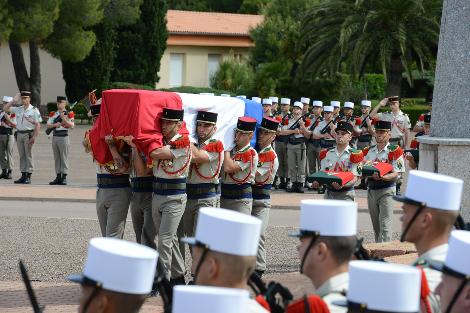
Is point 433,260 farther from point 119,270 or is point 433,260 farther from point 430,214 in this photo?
point 119,270

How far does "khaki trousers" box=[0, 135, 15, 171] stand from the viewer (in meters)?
24.1

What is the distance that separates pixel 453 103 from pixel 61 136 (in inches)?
488

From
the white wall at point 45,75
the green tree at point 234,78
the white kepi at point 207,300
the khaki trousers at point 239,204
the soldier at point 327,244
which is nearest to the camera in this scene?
the white kepi at point 207,300

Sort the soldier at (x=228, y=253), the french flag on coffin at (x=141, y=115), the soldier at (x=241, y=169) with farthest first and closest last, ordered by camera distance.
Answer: the soldier at (x=241, y=169), the french flag on coffin at (x=141, y=115), the soldier at (x=228, y=253)

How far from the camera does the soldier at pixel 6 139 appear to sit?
941 inches

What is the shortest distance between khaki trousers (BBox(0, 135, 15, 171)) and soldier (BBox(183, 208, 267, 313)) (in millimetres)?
19628

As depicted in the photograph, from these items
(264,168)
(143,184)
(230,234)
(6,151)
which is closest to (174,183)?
(143,184)

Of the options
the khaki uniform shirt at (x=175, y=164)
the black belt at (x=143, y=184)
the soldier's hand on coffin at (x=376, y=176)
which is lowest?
the soldier's hand on coffin at (x=376, y=176)

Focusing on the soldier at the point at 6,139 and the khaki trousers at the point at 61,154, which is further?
the soldier at the point at 6,139

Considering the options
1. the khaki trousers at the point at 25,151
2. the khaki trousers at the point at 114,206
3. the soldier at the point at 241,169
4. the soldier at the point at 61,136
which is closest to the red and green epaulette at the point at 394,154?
the soldier at the point at 241,169

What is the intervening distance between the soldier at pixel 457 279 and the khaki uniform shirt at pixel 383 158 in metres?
9.48

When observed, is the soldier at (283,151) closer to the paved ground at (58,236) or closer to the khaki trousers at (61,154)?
the paved ground at (58,236)

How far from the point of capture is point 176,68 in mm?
64250

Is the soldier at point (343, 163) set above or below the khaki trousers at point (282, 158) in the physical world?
above
